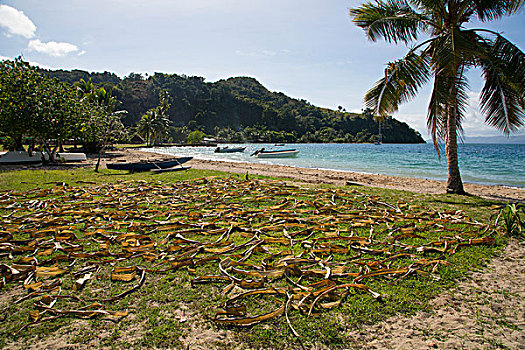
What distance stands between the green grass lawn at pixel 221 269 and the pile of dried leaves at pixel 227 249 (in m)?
0.02

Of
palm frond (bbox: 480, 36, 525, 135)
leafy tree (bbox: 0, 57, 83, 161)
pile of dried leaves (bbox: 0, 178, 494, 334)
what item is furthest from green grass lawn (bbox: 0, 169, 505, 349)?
leafy tree (bbox: 0, 57, 83, 161)

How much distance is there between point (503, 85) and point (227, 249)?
10.3 meters

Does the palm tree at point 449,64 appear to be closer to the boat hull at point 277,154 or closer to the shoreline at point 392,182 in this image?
the shoreline at point 392,182

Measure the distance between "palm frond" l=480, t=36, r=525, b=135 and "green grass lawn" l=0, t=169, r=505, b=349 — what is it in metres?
4.56

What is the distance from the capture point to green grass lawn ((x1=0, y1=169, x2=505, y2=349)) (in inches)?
104

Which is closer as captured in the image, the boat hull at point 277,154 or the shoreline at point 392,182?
the shoreline at point 392,182

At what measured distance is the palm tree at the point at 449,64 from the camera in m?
9.04

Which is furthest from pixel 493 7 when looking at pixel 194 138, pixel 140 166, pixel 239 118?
pixel 239 118

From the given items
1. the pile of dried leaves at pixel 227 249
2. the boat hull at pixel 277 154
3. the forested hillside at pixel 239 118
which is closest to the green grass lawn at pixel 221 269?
the pile of dried leaves at pixel 227 249

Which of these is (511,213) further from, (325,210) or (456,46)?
(456,46)

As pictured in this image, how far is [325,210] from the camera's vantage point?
6891 millimetres

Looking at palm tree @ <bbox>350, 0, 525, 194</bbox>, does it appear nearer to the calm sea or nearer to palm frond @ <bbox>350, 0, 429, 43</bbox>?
palm frond @ <bbox>350, 0, 429, 43</bbox>

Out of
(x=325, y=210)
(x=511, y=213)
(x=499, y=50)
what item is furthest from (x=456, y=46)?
(x=325, y=210)

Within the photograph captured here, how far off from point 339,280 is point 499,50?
A: 10.1 meters
